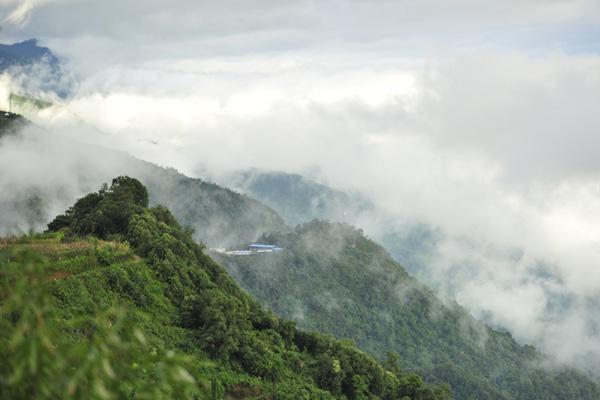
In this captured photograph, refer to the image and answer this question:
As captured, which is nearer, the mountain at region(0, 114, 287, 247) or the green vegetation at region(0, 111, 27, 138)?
the mountain at region(0, 114, 287, 247)

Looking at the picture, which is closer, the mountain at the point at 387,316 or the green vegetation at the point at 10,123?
the mountain at the point at 387,316

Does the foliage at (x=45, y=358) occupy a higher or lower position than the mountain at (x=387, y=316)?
higher

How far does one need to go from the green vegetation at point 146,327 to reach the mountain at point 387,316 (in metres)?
58.3

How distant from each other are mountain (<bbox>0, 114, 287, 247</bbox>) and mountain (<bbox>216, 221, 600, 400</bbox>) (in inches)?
935

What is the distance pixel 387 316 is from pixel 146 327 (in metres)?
91.9

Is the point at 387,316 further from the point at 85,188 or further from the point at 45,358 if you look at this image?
the point at 45,358

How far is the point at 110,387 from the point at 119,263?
2766 centimetres

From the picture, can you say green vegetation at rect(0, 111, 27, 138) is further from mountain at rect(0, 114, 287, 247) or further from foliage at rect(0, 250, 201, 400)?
foliage at rect(0, 250, 201, 400)

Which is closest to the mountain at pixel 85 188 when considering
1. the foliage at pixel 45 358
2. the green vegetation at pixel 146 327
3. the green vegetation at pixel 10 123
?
the green vegetation at pixel 10 123

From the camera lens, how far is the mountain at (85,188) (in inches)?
4200

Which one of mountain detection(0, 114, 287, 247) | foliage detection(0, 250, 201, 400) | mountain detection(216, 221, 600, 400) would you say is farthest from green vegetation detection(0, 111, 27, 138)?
foliage detection(0, 250, 201, 400)

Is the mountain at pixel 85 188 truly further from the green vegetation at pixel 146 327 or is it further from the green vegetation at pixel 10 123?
the green vegetation at pixel 146 327

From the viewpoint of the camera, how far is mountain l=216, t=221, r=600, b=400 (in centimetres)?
10681

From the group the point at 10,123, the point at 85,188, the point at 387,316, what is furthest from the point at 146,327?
the point at 10,123
